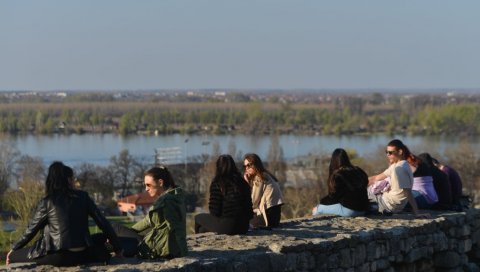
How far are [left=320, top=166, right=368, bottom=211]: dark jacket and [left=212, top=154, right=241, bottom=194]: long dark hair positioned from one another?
1.63 meters

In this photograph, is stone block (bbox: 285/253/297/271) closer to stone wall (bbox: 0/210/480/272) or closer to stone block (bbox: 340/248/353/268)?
stone wall (bbox: 0/210/480/272)

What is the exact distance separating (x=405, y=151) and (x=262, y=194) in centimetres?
185

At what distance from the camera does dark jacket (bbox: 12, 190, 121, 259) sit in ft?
19.5

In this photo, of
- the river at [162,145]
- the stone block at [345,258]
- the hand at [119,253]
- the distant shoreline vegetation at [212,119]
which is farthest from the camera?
the distant shoreline vegetation at [212,119]

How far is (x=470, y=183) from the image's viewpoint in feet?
125

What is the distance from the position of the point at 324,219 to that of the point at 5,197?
1031 inches

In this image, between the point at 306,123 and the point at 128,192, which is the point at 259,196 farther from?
the point at 306,123

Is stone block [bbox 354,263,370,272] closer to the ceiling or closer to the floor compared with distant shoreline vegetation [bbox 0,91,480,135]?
closer to the ceiling

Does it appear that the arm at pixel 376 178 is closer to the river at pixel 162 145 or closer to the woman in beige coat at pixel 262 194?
the woman in beige coat at pixel 262 194

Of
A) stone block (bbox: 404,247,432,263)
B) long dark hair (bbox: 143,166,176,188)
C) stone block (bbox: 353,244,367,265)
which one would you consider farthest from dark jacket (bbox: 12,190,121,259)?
stone block (bbox: 404,247,432,263)

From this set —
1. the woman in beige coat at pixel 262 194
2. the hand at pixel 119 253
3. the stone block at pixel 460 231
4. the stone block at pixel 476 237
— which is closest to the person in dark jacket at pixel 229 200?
the woman in beige coat at pixel 262 194

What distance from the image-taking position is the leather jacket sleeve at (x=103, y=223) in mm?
6062

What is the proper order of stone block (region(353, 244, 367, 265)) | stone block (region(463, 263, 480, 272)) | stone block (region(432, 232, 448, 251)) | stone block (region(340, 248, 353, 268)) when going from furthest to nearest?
stone block (region(463, 263, 480, 272)) → stone block (region(432, 232, 448, 251)) → stone block (region(353, 244, 367, 265)) → stone block (region(340, 248, 353, 268))

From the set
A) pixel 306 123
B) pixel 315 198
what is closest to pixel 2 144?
pixel 315 198
